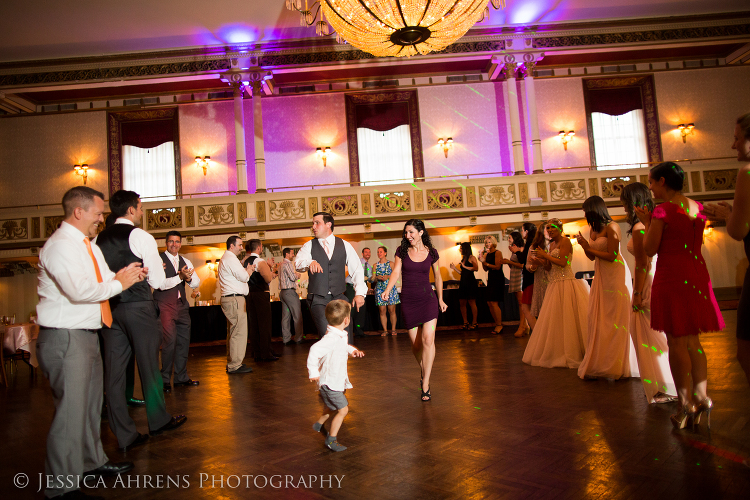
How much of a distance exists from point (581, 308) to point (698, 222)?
6.97 feet

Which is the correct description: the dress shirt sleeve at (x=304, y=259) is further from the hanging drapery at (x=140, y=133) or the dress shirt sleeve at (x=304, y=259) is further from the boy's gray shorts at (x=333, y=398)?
the hanging drapery at (x=140, y=133)

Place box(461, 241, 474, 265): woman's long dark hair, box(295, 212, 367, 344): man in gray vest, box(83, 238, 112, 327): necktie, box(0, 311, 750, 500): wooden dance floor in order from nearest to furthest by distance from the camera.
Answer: box(0, 311, 750, 500): wooden dance floor, box(83, 238, 112, 327): necktie, box(295, 212, 367, 344): man in gray vest, box(461, 241, 474, 265): woman's long dark hair

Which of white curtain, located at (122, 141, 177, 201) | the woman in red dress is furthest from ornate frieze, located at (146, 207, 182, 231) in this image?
the woman in red dress

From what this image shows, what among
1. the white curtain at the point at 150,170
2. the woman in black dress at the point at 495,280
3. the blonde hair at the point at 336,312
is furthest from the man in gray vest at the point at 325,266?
the white curtain at the point at 150,170

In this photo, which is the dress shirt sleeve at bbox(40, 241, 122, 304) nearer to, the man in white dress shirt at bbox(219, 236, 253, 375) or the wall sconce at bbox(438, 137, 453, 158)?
the man in white dress shirt at bbox(219, 236, 253, 375)

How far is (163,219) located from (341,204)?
14.3ft

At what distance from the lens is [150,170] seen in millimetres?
13320

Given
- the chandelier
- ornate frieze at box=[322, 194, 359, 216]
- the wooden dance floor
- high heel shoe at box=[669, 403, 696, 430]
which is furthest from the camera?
ornate frieze at box=[322, 194, 359, 216]

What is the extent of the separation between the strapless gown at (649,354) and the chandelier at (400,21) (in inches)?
148

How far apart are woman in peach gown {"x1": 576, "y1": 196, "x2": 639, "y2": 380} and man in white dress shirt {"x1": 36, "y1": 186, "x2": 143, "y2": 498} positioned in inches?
126

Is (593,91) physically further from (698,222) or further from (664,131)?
(698,222)

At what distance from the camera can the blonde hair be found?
8.66 feet

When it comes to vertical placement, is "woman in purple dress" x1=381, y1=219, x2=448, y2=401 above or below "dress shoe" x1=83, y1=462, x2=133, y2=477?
above

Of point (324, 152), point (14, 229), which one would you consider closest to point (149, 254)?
point (324, 152)
